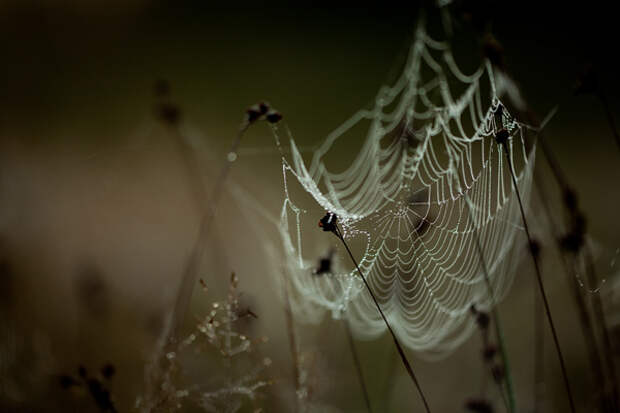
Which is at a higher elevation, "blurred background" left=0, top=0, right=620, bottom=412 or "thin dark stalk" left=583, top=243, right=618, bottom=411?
"blurred background" left=0, top=0, right=620, bottom=412

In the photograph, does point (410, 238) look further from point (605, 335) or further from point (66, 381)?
point (66, 381)

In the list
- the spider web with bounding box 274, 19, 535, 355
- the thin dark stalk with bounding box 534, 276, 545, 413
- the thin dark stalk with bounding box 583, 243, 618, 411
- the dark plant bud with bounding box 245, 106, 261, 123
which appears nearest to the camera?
the thin dark stalk with bounding box 583, 243, 618, 411

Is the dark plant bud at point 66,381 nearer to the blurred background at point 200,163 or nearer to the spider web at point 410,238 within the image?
the blurred background at point 200,163

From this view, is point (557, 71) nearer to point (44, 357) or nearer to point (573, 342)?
point (573, 342)

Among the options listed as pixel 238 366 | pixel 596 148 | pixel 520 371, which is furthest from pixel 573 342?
pixel 596 148

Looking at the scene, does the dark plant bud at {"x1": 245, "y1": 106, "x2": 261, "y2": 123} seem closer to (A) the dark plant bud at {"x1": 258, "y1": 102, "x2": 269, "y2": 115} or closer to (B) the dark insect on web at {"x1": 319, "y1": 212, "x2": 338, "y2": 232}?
(A) the dark plant bud at {"x1": 258, "y1": 102, "x2": 269, "y2": 115}

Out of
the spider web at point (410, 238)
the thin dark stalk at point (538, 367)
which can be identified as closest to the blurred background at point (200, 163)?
the thin dark stalk at point (538, 367)

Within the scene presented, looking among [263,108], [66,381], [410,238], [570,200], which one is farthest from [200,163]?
[570,200]

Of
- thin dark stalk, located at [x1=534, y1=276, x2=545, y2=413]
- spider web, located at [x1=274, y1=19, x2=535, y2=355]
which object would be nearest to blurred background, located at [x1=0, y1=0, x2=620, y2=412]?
thin dark stalk, located at [x1=534, y1=276, x2=545, y2=413]

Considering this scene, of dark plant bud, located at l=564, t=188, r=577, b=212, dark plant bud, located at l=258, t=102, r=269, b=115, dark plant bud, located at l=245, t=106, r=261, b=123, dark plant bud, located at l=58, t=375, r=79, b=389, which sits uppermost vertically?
dark plant bud, located at l=258, t=102, r=269, b=115
